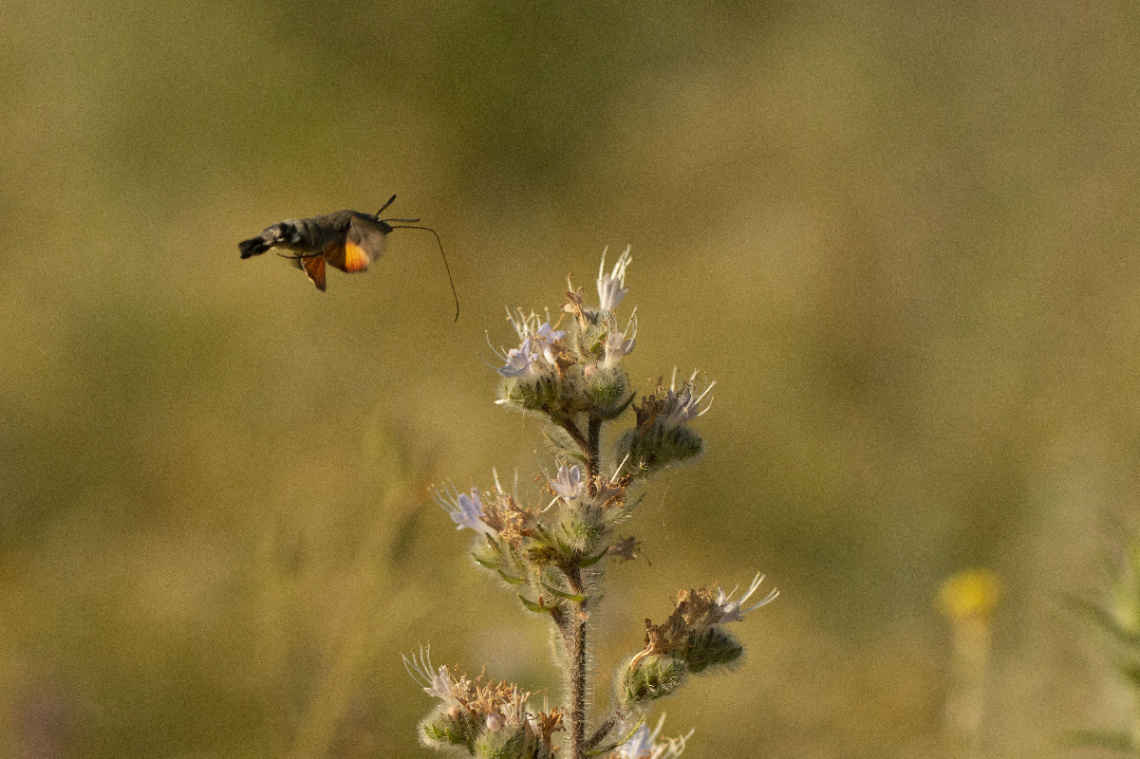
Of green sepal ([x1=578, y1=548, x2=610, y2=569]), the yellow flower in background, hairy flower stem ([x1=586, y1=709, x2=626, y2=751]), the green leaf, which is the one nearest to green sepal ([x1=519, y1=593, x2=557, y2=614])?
green sepal ([x1=578, y1=548, x2=610, y2=569])

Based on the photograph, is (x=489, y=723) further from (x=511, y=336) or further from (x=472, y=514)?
(x=511, y=336)

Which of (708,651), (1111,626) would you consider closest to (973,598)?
(1111,626)

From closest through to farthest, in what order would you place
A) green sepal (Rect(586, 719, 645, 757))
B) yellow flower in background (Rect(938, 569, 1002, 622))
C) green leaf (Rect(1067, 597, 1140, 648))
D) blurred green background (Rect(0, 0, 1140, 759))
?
green sepal (Rect(586, 719, 645, 757)), green leaf (Rect(1067, 597, 1140, 648)), yellow flower in background (Rect(938, 569, 1002, 622)), blurred green background (Rect(0, 0, 1140, 759))

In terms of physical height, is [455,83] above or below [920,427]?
above

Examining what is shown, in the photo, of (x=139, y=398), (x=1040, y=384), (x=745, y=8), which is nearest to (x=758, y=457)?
(x=1040, y=384)

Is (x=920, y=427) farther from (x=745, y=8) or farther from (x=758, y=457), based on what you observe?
(x=745, y=8)

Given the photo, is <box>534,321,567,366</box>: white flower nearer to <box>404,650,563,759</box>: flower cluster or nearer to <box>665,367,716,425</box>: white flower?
<box>665,367,716,425</box>: white flower
